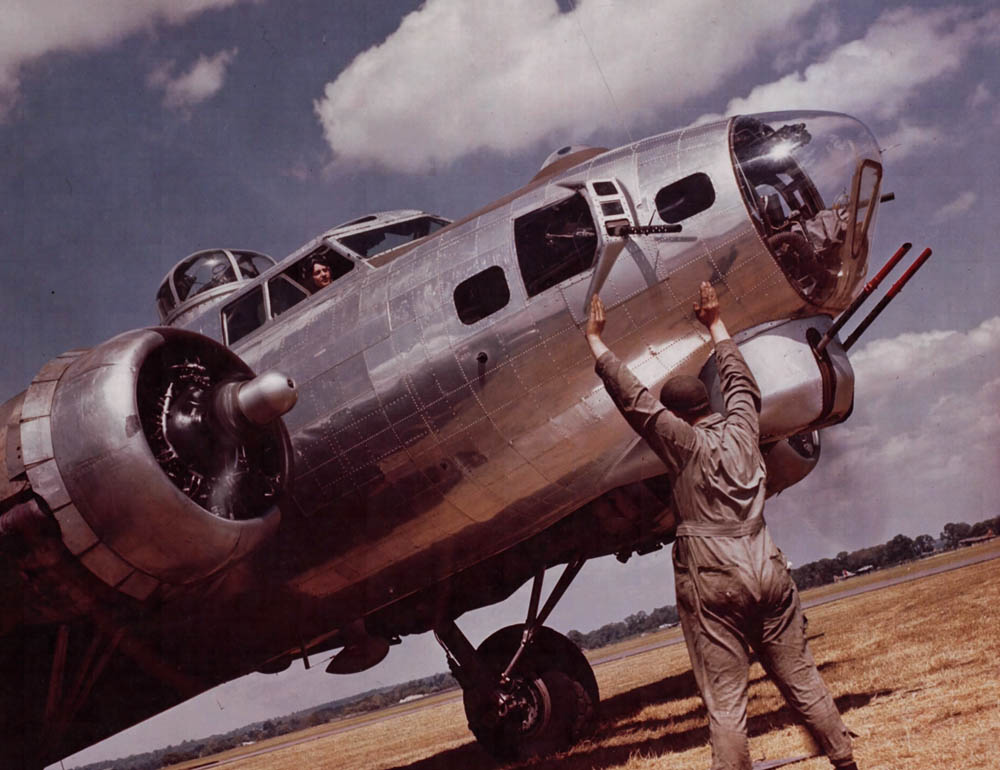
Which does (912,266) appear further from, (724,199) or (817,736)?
(817,736)

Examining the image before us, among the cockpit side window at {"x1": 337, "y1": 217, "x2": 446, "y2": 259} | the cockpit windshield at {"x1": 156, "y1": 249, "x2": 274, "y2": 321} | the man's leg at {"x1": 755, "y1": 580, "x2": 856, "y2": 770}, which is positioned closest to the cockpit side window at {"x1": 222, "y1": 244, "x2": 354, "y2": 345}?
the cockpit side window at {"x1": 337, "y1": 217, "x2": 446, "y2": 259}

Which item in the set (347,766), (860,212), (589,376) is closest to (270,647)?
(589,376)

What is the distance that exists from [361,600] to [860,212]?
4.94m

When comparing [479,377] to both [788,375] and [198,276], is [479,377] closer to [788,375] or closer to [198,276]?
[788,375]

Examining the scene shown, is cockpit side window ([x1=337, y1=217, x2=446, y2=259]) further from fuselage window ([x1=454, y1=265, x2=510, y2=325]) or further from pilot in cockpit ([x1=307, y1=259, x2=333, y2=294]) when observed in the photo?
fuselage window ([x1=454, y1=265, x2=510, y2=325])

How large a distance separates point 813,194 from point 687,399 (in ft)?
7.97

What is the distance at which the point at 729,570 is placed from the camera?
3.85 metres

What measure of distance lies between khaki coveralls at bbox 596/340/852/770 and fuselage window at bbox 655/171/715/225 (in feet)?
6.69

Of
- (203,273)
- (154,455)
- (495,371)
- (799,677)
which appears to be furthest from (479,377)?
(203,273)

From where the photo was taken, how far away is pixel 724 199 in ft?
19.2

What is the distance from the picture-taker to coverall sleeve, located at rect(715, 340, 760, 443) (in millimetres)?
4082

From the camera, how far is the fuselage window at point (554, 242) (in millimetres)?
6262

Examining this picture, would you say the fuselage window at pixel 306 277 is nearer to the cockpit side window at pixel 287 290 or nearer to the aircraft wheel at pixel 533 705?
the cockpit side window at pixel 287 290

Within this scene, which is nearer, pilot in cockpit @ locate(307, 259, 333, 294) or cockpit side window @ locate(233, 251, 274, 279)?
pilot in cockpit @ locate(307, 259, 333, 294)
